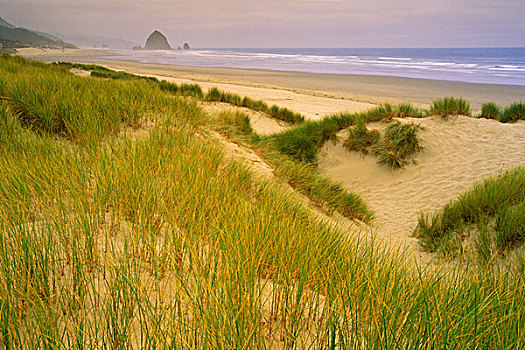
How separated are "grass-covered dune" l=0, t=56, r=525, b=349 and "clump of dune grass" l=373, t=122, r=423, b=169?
499cm

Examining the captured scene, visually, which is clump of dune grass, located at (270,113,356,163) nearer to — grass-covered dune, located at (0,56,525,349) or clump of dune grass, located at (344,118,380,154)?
clump of dune grass, located at (344,118,380,154)

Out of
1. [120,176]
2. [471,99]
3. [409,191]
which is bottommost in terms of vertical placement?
[409,191]

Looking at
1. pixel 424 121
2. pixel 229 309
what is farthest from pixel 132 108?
pixel 424 121

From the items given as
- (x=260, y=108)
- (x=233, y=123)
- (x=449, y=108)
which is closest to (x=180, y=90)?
(x=260, y=108)

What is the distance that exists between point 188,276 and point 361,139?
23.6 feet

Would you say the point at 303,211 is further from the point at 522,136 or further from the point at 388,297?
the point at 522,136

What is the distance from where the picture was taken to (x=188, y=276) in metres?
1.67

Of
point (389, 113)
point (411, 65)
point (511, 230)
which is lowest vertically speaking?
point (511, 230)

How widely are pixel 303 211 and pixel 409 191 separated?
4.35m

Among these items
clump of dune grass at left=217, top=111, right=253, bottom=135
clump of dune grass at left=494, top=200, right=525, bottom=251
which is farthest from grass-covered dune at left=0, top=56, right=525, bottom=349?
clump of dune grass at left=217, top=111, right=253, bottom=135

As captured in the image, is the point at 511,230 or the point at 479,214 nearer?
the point at 511,230

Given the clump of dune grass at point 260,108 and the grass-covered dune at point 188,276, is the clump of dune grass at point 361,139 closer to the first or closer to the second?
the clump of dune grass at point 260,108

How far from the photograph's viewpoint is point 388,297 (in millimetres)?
1513

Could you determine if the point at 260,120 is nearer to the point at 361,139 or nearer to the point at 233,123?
the point at 233,123
